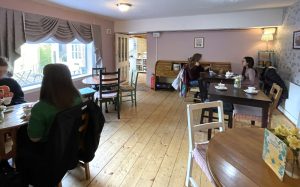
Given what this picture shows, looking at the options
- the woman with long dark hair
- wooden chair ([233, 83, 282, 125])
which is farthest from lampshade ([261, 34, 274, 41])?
the woman with long dark hair

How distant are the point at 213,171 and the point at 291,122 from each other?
12.4ft

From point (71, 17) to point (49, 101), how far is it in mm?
4048

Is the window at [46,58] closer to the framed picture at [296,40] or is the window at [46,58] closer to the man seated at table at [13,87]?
the man seated at table at [13,87]

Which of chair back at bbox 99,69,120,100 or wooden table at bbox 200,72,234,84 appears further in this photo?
wooden table at bbox 200,72,234,84

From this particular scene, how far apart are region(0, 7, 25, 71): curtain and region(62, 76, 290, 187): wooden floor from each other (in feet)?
6.42

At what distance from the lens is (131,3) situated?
13.9 feet

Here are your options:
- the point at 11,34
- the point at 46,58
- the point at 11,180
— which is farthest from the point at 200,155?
the point at 46,58

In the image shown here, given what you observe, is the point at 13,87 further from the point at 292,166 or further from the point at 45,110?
the point at 292,166

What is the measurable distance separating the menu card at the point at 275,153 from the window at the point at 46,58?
3537 mm

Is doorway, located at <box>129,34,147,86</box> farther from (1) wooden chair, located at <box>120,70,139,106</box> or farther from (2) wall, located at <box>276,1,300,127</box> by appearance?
(2) wall, located at <box>276,1,300,127</box>

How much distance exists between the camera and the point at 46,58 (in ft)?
15.8

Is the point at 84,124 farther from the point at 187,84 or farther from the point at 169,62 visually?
the point at 169,62

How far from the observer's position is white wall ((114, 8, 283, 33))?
5.16 metres

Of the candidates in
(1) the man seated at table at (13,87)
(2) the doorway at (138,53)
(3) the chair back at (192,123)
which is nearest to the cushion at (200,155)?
(3) the chair back at (192,123)
